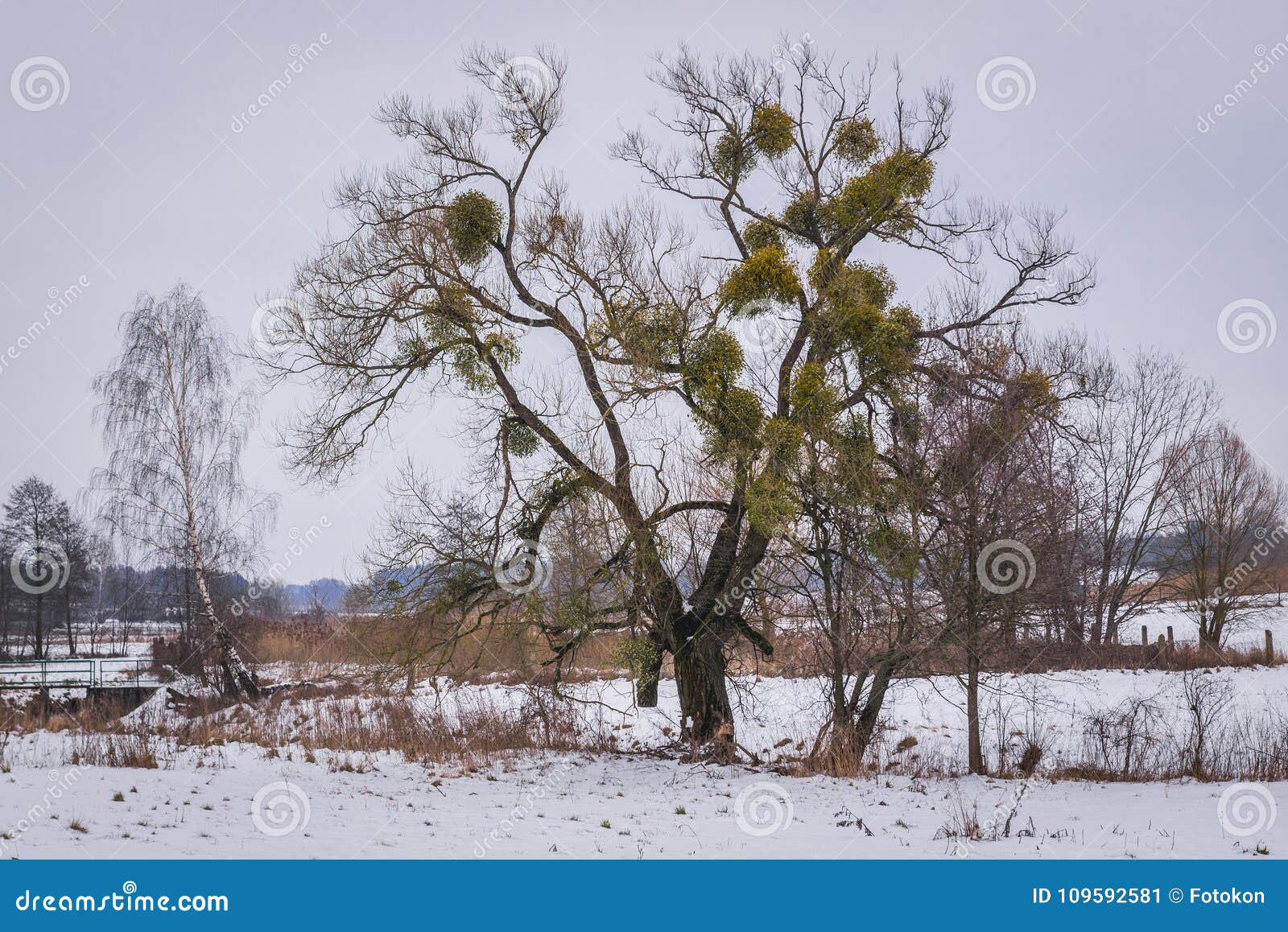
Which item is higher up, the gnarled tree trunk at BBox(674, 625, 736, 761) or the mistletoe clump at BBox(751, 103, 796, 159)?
the mistletoe clump at BBox(751, 103, 796, 159)

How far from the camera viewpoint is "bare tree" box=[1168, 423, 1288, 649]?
22.5 meters

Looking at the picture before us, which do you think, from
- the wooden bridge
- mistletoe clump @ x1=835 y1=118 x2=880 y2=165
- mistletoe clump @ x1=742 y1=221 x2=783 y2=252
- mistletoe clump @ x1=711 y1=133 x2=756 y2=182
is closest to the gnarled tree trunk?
mistletoe clump @ x1=742 y1=221 x2=783 y2=252

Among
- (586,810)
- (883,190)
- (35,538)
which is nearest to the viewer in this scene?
(586,810)

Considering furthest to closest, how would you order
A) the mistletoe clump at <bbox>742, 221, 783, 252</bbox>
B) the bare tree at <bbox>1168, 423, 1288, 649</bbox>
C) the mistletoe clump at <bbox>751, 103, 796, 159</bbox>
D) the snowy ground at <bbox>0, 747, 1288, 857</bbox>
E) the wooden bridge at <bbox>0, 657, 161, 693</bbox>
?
the bare tree at <bbox>1168, 423, 1288, 649</bbox>
the wooden bridge at <bbox>0, 657, 161, 693</bbox>
the mistletoe clump at <bbox>742, 221, 783, 252</bbox>
the mistletoe clump at <bbox>751, 103, 796, 159</bbox>
the snowy ground at <bbox>0, 747, 1288, 857</bbox>

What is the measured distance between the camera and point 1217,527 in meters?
23.0

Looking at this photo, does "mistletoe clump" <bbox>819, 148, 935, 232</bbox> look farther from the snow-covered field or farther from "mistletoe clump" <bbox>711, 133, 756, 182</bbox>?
the snow-covered field

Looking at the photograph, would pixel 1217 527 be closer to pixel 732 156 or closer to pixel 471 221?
pixel 732 156

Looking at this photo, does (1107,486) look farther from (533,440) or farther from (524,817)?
(524,817)

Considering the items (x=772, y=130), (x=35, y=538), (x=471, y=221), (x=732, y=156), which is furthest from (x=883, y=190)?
(x=35, y=538)

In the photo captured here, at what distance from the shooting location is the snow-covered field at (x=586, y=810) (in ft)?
22.8

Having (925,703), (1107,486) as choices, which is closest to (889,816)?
(925,703)

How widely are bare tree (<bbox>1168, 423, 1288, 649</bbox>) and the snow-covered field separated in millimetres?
11820

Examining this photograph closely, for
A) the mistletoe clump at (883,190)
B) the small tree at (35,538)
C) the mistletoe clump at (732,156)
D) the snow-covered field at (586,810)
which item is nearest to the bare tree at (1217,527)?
the snow-covered field at (586,810)

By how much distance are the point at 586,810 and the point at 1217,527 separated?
1996 cm
